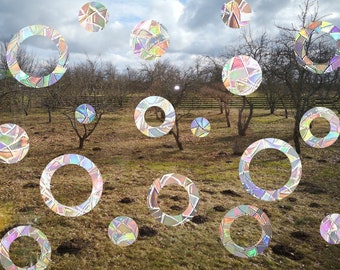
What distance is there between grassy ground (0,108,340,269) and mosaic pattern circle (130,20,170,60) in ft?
15.1

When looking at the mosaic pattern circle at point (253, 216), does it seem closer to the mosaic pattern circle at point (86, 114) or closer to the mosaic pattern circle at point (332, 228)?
the mosaic pattern circle at point (332, 228)

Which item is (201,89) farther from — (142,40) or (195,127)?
(142,40)

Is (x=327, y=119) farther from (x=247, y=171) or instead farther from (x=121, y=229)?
(x=121, y=229)

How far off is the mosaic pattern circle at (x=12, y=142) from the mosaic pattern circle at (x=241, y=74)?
3.82 meters

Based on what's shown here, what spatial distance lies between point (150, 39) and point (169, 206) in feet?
19.7

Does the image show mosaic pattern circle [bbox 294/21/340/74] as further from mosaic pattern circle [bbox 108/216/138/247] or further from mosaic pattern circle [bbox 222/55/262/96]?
mosaic pattern circle [bbox 108/216/138/247]

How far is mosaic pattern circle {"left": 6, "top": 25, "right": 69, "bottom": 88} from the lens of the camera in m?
4.81

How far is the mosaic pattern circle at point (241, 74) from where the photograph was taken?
5555 millimetres

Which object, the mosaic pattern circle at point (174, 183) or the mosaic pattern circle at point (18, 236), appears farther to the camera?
the mosaic pattern circle at point (18, 236)

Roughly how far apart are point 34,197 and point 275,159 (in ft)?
37.1

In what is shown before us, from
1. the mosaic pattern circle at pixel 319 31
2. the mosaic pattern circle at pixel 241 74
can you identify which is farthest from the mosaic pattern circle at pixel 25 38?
the mosaic pattern circle at pixel 319 31

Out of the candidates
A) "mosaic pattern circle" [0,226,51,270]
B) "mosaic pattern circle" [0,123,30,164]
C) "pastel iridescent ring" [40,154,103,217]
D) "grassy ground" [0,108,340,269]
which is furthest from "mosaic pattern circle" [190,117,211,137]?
"mosaic pattern circle" [0,226,51,270]

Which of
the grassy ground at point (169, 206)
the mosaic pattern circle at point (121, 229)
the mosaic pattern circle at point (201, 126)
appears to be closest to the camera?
the mosaic pattern circle at point (121, 229)

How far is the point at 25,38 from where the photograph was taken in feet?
15.9
